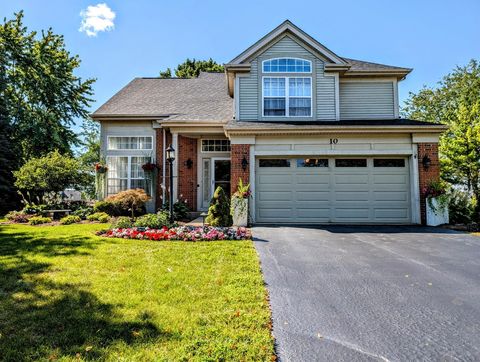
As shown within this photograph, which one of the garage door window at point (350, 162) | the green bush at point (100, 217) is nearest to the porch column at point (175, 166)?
the green bush at point (100, 217)

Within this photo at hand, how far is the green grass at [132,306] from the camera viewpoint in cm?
229

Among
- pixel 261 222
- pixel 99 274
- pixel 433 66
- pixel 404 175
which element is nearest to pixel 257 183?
pixel 261 222

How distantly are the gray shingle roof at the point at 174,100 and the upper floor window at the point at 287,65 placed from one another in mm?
2508

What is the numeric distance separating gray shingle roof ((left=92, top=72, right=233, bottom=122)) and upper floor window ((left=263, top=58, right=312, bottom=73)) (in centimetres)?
251

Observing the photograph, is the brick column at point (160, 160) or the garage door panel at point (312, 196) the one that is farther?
the brick column at point (160, 160)

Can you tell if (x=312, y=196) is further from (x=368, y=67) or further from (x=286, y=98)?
(x=368, y=67)

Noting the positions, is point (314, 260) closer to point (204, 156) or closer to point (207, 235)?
point (207, 235)

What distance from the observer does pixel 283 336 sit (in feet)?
8.40

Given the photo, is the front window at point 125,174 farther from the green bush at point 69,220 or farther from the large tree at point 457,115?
the large tree at point 457,115

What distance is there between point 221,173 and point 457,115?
13.0m

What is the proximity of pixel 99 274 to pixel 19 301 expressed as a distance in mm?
1031

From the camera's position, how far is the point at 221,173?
12.2 meters

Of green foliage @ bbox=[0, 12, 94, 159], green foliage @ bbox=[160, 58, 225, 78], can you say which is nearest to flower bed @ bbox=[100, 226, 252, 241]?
green foliage @ bbox=[0, 12, 94, 159]

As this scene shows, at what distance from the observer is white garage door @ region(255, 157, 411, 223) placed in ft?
31.8
